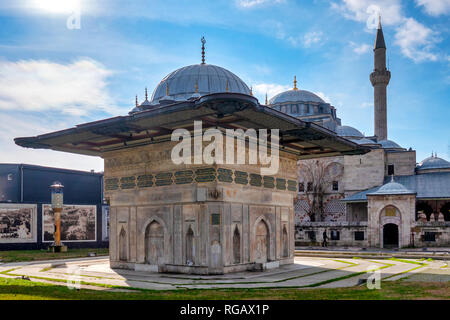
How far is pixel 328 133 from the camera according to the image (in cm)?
1577

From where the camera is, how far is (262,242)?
16391 millimetres

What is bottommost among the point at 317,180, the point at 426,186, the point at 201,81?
the point at 426,186

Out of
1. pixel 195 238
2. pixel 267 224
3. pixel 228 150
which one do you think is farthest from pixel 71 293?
pixel 267 224

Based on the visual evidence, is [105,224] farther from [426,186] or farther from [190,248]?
[426,186]

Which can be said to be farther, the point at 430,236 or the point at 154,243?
the point at 430,236

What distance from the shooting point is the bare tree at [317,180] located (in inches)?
1730

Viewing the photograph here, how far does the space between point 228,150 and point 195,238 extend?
294cm

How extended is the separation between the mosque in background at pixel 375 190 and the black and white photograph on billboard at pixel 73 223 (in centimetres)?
1535

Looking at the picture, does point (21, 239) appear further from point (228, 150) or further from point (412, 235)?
point (412, 235)

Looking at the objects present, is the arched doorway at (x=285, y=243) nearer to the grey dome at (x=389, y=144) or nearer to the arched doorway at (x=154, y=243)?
the arched doorway at (x=154, y=243)

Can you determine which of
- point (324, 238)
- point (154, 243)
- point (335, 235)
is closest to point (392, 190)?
point (335, 235)

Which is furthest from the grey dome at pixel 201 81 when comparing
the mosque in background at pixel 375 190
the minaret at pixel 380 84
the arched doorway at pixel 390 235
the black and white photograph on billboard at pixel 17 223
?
the minaret at pixel 380 84

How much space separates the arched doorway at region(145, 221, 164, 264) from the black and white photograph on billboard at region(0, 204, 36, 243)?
15850mm

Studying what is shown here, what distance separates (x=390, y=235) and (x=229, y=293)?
2541 centimetres
